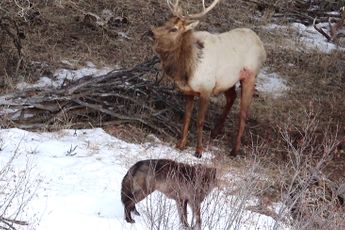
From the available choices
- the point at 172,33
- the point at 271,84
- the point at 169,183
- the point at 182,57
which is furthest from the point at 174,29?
the point at 271,84

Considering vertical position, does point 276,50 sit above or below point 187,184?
below

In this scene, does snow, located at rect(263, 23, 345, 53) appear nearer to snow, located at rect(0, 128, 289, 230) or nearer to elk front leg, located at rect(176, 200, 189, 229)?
snow, located at rect(0, 128, 289, 230)

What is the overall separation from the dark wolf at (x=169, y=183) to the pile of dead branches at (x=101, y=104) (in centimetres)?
319

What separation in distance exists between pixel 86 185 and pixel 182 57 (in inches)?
95.4

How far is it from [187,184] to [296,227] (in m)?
1.08

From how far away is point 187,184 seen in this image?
22.5 feet

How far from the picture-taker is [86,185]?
8.22 meters

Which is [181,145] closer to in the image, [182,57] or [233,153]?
[233,153]

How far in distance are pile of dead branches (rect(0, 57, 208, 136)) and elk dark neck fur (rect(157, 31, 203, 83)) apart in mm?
909

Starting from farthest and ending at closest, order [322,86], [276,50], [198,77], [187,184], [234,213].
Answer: [276,50] < [322,86] < [198,77] < [187,184] < [234,213]

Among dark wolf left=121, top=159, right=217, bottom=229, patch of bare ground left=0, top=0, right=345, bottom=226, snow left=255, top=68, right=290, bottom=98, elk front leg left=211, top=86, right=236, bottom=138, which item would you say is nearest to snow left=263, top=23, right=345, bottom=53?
patch of bare ground left=0, top=0, right=345, bottom=226

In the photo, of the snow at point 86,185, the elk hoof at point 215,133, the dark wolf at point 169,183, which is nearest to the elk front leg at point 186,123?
the snow at point 86,185

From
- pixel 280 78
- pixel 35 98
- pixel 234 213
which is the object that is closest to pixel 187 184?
pixel 234 213

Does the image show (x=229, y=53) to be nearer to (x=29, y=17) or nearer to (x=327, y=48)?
(x=29, y=17)
